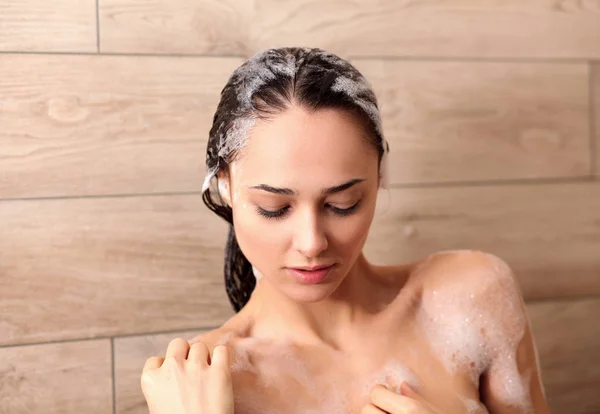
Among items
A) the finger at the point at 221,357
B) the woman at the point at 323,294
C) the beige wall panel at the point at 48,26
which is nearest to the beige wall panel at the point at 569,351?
the woman at the point at 323,294

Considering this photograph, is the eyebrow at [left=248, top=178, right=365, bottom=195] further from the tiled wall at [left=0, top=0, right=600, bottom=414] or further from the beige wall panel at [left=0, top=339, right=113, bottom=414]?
the beige wall panel at [left=0, top=339, right=113, bottom=414]

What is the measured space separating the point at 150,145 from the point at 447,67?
2.20ft

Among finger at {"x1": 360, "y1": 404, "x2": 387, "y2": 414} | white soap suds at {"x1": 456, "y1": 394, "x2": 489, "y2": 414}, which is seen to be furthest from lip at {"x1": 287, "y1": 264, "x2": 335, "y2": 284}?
white soap suds at {"x1": 456, "y1": 394, "x2": 489, "y2": 414}

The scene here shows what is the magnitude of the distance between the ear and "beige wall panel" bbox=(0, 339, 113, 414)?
47cm

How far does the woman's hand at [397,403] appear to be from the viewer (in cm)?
106

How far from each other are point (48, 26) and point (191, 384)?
746mm

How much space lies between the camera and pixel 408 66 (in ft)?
5.18

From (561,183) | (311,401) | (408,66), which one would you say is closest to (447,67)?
Result: (408,66)

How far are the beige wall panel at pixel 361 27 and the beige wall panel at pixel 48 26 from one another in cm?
3

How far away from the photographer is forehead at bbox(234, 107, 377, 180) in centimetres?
102

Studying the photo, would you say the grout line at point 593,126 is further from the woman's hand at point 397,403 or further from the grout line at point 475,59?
the woman's hand at point 397,403

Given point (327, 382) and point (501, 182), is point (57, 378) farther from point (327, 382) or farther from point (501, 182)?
point (501, 182)

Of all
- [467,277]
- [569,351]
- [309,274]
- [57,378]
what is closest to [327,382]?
[309,274]

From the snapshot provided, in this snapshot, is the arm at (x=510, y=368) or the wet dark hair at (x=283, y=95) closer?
the wet dark hair at (x=283, y=95)
